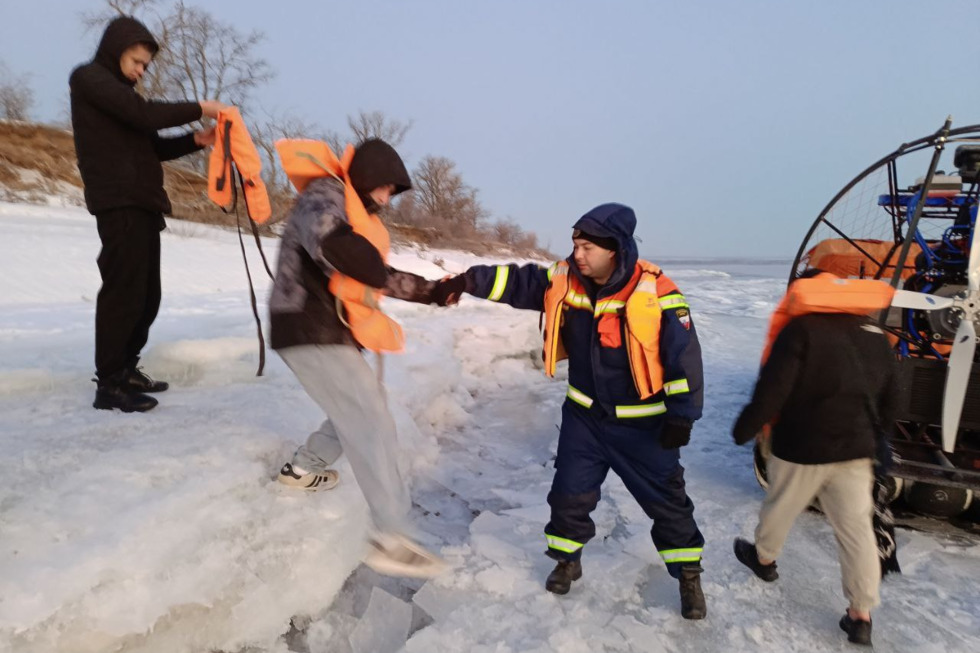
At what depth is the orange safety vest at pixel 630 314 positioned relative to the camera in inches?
98.7

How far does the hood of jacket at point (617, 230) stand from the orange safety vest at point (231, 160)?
1.69 metres

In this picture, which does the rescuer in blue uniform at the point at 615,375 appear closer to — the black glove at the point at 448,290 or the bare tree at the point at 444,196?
the black glove at the point at 448,290

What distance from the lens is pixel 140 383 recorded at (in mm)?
3584

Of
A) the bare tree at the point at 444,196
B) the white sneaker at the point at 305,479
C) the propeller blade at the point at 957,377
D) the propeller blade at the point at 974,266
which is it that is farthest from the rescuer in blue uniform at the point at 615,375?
the bare tree at the point at 444,196

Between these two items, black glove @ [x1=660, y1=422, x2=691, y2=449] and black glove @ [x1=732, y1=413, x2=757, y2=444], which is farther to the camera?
black glove @ [x1=732, y1=413, x2=757, y2=444]

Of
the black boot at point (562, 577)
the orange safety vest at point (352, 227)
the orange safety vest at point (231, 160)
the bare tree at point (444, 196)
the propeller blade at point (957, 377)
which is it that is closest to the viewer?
the orange safety vest at point (352, 227)

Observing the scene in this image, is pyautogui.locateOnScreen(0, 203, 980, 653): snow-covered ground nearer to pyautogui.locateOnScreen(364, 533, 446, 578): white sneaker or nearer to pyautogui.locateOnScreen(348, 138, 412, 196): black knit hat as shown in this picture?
pyautogui.locateOnScreen(364, 533, 446, 578): white sneaker

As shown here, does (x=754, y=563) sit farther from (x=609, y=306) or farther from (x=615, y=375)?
(x=609, y=306)

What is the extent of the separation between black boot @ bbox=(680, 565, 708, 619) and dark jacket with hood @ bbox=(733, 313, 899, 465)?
70 centimetres

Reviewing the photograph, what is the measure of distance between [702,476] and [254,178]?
383 centimetres

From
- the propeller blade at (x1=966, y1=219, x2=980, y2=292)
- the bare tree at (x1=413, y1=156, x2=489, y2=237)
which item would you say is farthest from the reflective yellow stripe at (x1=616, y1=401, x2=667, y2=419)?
the bare tree at (x1=413, y1=156, x2=489, y2=237)

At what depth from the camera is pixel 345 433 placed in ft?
7.90

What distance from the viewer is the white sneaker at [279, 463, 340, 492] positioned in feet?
9.36

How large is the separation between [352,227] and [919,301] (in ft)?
11.0
